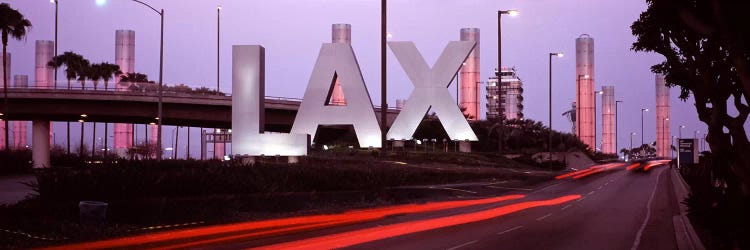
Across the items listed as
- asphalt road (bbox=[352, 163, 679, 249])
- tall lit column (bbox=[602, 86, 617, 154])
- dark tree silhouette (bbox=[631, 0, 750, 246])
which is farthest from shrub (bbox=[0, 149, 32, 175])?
tall lit column (bbox=[602, 86, 617, 154])

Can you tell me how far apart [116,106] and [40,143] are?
22.8ft

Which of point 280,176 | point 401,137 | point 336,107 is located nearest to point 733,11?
point 280,176

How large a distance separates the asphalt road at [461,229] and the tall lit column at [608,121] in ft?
394

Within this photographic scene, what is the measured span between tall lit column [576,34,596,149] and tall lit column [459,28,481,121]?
26742 mm

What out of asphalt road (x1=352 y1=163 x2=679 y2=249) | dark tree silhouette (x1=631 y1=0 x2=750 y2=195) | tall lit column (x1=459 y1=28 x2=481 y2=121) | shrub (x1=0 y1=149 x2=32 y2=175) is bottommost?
asphalt road (x1=352 y1=163 x2=679 y2=249)

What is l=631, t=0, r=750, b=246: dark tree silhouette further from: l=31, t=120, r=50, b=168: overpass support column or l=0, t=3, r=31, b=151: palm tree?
l=31, t=120, r=50, b=168: overpass support column

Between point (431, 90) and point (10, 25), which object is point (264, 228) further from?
point (10, 25)

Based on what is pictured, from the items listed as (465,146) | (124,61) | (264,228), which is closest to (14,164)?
(465,146)

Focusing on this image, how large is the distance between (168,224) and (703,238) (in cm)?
1288

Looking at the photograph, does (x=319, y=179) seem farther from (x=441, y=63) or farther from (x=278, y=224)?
(x=441, y=63)

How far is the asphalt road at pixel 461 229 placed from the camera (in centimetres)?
1833

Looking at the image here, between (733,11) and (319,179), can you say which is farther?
(319,179)

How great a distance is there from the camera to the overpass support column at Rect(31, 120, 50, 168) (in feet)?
228

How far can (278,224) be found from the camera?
22.8 m
